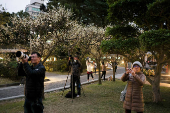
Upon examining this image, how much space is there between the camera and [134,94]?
10.9ft

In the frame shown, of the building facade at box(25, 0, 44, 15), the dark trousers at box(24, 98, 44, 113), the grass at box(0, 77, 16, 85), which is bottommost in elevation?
the grass at box(0, 77, 16, 85)

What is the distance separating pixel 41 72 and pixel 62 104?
3641 millimetres

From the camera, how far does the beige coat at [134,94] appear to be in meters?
3.25

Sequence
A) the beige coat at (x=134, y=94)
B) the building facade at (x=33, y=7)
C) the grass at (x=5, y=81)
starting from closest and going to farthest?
1. the beige coat at (x=134, y=94)
2. the grass at (x=5, y=81)
3. the building facade at (x=33, y=7)

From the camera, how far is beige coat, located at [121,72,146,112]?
10.6 feet

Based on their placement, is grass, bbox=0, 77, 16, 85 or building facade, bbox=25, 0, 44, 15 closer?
grass, bbox=0, 77, 16, 85

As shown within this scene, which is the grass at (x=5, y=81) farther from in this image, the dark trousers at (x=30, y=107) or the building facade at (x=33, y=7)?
the building facade at (x=33, y=7)

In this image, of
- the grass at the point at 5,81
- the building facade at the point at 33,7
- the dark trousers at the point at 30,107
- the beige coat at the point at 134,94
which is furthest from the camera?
the building facade at the point at 33,7

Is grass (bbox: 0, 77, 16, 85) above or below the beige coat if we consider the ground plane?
below

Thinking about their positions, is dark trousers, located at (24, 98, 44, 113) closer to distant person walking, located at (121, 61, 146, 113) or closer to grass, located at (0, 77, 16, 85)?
distant person walking, located at (121, 61, 146, 113)

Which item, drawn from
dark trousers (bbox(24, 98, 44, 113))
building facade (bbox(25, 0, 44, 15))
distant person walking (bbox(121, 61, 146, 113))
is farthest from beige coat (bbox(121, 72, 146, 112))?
building facade (bbox(25, 0, 44, 15))

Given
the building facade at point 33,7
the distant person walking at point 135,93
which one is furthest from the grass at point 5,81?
the building facade at point 33,7

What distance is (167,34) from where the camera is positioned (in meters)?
4.40

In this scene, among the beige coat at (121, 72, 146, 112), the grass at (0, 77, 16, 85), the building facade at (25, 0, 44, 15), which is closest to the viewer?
the beige coat at (121, 72, 146, 112)
